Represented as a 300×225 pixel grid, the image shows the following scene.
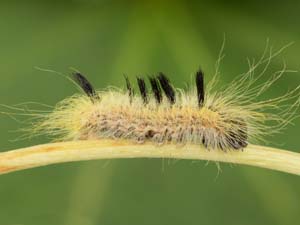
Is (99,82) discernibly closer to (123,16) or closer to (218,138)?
(123,16)

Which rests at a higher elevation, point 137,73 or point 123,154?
point 137,73

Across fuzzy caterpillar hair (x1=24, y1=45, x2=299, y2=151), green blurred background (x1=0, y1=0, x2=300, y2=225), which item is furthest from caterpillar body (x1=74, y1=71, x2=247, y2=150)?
green blurred background (x1=0, y1=0, x2=300, y2=225)

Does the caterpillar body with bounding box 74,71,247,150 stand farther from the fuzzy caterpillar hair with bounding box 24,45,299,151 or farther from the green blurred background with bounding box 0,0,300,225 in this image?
the green blurred background with bounding box 0,0,300,225

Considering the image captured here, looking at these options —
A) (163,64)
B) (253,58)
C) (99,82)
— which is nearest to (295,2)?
(253,58)

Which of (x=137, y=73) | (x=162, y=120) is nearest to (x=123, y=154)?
(x=162, y=120)

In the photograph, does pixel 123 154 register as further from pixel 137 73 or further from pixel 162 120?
pixel 137 73
